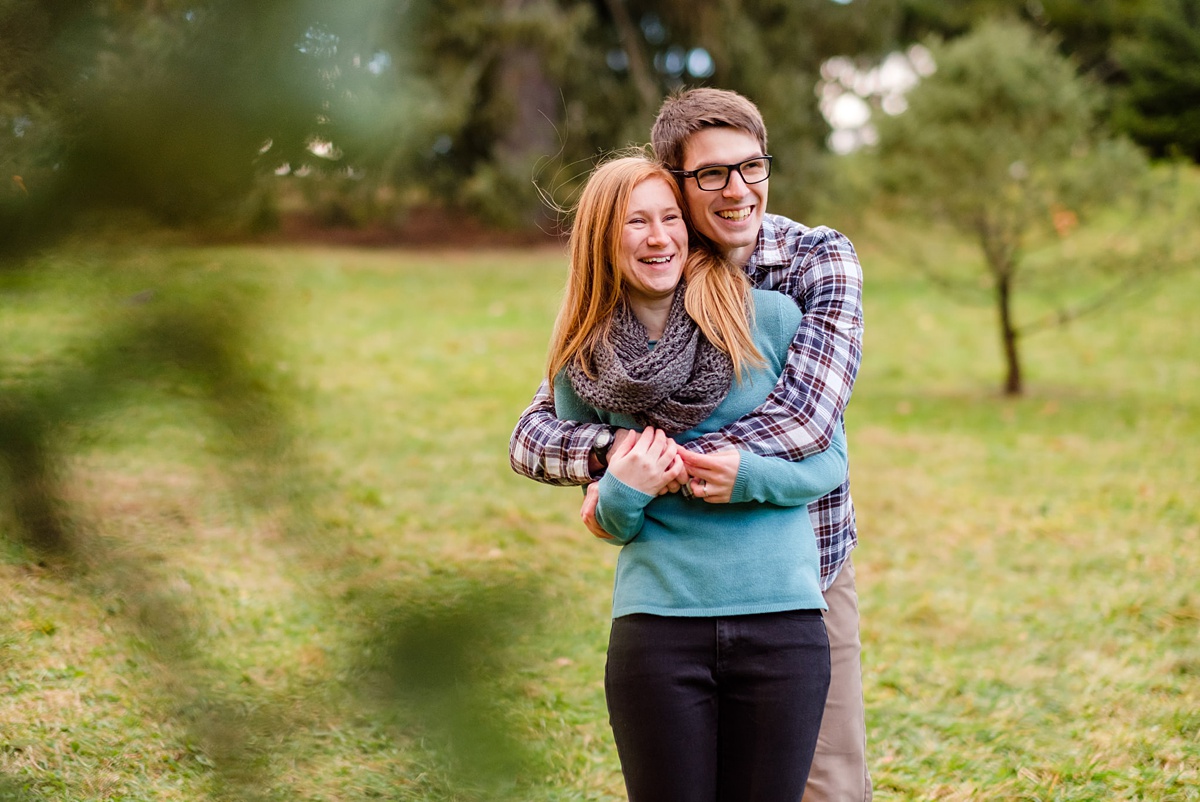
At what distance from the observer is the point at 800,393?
76.4 inches

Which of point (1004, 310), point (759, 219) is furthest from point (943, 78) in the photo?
point (759, 219)

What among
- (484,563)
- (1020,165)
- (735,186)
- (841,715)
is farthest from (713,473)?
(1020,165)

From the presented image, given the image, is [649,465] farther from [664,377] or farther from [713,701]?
[713,701]

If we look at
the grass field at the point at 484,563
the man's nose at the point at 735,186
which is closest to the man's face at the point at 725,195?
the man's nose at the point at 735,186

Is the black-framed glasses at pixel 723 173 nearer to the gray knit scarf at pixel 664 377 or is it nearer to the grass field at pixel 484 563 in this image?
the gray knit scarf at pixel 664 377

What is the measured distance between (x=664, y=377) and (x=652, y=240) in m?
0.25

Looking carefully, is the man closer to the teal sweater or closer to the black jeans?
the teal sweater

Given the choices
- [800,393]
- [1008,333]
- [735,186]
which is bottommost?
[800,393]

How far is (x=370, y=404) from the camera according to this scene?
8.34 meters

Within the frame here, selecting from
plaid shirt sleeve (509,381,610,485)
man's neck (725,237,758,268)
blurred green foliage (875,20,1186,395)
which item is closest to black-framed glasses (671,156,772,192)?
man's neck (725,237,758,268)

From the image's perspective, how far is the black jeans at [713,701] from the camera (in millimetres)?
1861

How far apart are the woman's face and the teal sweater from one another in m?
0.19

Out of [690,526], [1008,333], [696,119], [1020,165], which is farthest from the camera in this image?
[1008,333]

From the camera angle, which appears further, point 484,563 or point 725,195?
point 725,195
